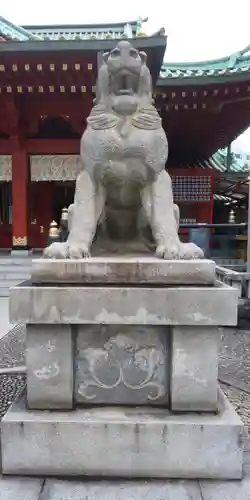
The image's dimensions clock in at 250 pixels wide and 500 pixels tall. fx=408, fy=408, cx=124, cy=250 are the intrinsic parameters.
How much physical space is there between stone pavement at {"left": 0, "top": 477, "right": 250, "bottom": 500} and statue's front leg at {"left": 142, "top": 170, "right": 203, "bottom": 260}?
1.04m

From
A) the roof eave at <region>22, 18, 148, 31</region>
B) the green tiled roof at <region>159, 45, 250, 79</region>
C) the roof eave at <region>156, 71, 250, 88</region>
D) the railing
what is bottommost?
the railing

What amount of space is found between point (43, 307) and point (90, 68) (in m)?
6.91

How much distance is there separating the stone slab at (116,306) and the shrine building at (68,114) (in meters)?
6.36

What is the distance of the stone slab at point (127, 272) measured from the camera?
1961mm

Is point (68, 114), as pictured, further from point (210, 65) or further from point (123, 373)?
point (123, 373)

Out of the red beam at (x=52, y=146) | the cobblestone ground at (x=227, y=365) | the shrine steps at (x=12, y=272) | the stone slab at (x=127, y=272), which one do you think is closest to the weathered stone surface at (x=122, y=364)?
the stone slab at (x=127, y=272)

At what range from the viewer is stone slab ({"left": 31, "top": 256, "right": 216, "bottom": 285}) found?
196cm

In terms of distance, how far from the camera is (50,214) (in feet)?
38.5

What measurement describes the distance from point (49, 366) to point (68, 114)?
821 centimetres

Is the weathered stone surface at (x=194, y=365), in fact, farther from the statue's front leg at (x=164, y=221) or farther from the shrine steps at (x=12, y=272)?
the shrine steps at (x=12, y=272)

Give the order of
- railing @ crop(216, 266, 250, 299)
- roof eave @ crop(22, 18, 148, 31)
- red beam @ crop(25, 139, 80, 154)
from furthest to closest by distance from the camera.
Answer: roof eave @ crop(22, 18, 148, 31) < red beam @ crop(25, 139, 80, 154) < railing @ crop(216, 266, 250, 299)

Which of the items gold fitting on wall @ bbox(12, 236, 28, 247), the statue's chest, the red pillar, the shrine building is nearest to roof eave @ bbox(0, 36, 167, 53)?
the shrine building

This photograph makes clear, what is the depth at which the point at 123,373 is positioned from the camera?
1.98 meters

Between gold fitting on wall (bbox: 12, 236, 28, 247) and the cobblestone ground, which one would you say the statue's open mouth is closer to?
the cobblestone ground
